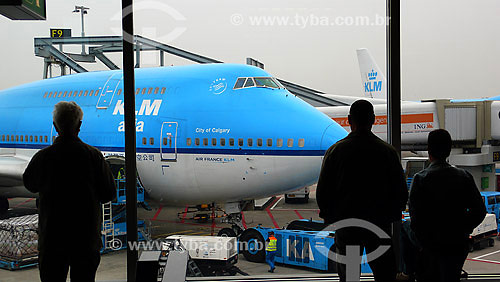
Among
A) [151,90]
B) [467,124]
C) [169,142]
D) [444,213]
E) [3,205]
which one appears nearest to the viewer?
[444,213]

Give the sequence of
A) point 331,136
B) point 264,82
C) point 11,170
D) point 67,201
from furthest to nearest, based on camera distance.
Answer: point 11,170, point 264,82, point 331,136, point 67,201

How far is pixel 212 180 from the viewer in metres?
6.96

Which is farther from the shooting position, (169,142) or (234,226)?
(234,226)

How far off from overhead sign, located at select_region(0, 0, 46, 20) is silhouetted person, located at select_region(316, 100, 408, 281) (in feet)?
6.70

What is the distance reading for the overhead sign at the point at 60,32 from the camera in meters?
5.46

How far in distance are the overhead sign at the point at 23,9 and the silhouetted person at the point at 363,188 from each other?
6.70 ft

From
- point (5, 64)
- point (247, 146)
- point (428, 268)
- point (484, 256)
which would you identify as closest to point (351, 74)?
point (247, 146)

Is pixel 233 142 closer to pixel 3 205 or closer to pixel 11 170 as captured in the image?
pixel 11 170

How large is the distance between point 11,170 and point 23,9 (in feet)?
18.0

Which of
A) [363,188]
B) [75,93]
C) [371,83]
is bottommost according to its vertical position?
[363,188]

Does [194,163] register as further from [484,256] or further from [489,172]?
[489,172]

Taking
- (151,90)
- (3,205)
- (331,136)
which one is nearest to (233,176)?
(331,136)

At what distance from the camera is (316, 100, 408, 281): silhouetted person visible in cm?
208

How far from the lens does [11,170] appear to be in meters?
7.58
